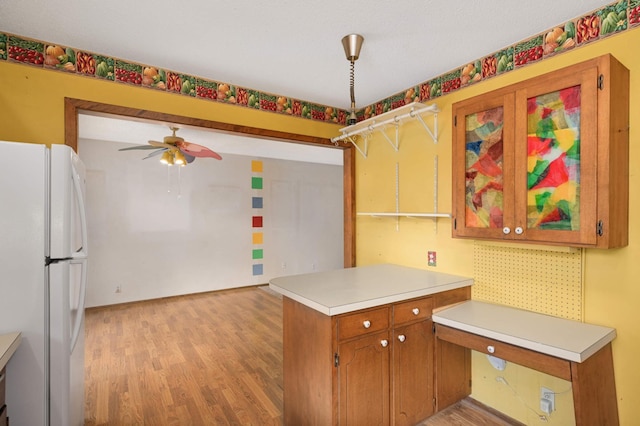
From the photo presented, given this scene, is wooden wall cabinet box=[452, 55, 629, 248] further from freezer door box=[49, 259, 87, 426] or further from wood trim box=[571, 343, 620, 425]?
freezer door box=[49, 259, 87, 426]

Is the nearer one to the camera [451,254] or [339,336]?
[339,336]

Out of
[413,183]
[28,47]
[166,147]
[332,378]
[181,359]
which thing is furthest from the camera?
[166,147]

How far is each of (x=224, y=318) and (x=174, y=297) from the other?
4.58 feet

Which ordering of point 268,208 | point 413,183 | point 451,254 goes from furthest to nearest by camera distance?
1. point 268,208
2. point 413,183
3. point 451,254

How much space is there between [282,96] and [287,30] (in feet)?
3.26

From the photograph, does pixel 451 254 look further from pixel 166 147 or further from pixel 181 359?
pixel 166 147

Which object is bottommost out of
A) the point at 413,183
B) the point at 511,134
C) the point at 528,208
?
the point at 528,208

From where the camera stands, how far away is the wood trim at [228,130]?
1954 millimetres

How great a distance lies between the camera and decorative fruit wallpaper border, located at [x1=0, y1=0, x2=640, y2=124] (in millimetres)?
1657

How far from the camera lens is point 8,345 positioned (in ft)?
3.93

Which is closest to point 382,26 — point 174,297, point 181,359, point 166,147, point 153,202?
point 166,147

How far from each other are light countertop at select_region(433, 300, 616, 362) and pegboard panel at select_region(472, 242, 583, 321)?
6cm

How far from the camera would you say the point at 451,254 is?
7.73 feet

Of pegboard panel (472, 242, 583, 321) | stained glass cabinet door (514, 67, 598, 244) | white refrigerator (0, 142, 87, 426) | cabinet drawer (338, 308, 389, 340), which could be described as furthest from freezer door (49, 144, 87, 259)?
pegboard panel (472, 242, 583, 321)
